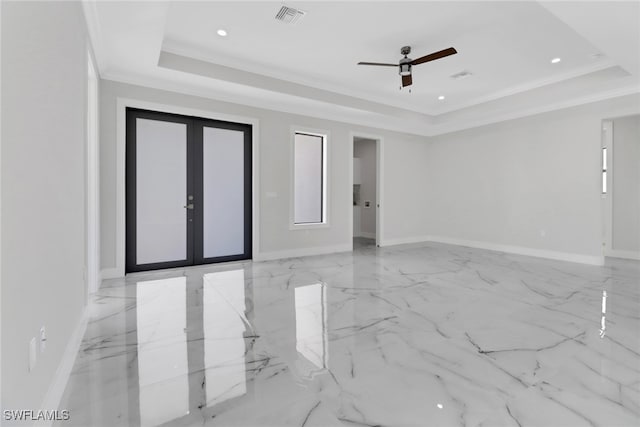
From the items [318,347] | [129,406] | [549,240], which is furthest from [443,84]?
[129,406]

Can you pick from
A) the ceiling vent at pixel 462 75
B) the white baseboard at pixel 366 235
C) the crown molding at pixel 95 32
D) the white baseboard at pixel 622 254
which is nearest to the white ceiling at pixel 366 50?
the crown molding at pixel 95 32

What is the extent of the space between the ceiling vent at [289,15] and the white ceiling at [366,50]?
2.3 inches

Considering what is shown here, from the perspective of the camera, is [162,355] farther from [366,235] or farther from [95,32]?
[366,235]

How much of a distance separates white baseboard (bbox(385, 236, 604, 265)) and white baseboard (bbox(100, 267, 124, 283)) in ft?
17.0

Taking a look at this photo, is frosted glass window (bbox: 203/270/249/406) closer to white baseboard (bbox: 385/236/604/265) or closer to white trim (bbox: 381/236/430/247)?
white trim (bbox: 381/236/430/247)

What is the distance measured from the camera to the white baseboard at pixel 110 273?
13.8 feet

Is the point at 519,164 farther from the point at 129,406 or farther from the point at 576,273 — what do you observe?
the point at 129,406

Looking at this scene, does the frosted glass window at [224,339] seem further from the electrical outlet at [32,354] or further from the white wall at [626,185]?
the white wall at [626,185]

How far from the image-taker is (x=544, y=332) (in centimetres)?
258

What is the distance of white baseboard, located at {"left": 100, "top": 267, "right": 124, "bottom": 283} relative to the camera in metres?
4.21

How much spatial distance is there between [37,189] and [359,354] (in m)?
2.06

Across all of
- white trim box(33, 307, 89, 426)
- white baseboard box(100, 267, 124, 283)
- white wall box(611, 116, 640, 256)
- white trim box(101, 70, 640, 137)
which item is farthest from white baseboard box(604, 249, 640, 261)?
white baseboard box(100, 267, 124, 283)

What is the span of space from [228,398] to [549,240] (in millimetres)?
6308

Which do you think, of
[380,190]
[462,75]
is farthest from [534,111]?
[380,190]
